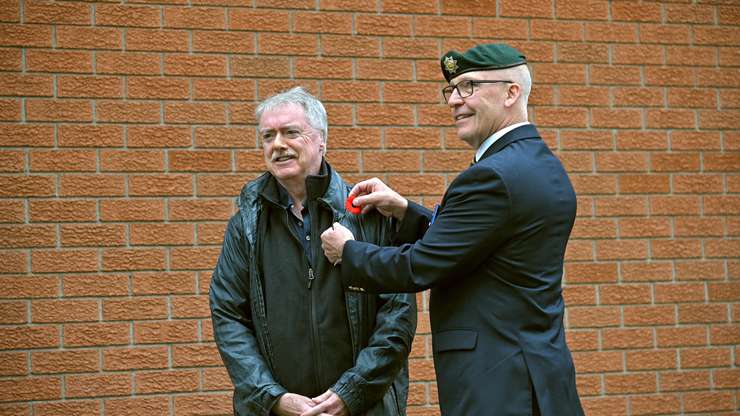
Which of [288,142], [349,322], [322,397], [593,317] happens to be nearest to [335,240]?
[349,322]

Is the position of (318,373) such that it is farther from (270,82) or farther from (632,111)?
(632,111)

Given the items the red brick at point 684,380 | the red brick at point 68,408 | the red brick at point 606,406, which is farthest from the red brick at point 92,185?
the red brick at point 684,380

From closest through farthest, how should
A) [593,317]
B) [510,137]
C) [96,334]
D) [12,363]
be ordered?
[510,137]
[12,363]
[96,334]
[593,317]

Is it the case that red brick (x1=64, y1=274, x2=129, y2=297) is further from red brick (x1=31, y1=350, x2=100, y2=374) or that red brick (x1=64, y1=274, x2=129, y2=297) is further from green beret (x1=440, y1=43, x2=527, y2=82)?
green beret (x1=440, y1=43, x2=527, y2=82)

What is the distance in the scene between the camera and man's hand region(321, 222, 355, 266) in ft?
10.5

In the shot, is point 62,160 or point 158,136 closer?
point 62,160

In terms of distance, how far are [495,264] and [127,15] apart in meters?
2.79

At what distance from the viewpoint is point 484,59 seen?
3.15 meters

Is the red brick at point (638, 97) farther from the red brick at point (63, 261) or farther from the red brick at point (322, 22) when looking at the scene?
the red brick at point (63, 261)

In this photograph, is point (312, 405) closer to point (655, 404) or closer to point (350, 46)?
point (350, 46)

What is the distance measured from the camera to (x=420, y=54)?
5332mm

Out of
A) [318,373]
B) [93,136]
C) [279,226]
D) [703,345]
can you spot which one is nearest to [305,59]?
[93,136]

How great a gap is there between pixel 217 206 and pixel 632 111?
2.48m

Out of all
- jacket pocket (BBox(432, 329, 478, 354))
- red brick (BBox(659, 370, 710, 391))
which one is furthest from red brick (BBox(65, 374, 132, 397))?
red brick (BBox(659, 370, 710, 391))
